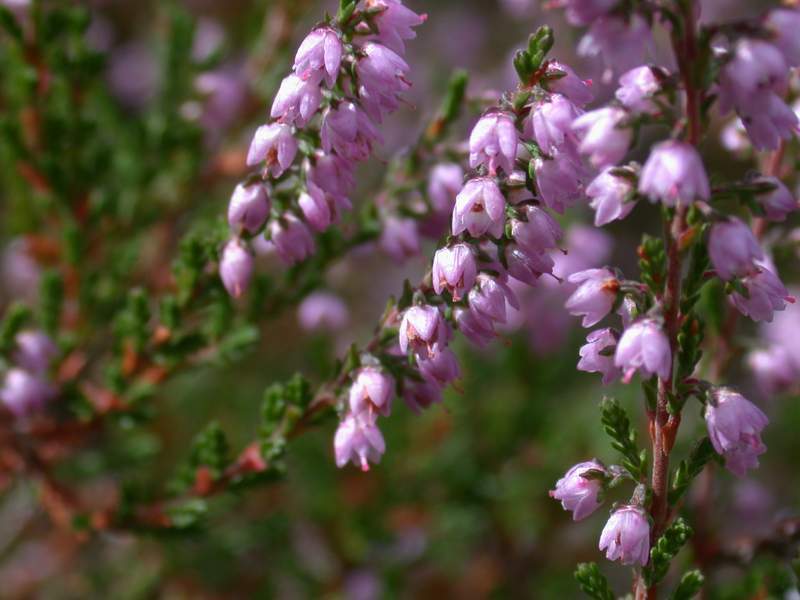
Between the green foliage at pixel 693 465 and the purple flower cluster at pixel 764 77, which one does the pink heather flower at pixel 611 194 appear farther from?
the green foliage at pixel 693 465

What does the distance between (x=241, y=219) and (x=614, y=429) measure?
82cm

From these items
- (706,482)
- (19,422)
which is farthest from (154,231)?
(706,482)

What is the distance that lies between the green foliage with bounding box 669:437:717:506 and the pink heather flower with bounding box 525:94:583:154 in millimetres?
629

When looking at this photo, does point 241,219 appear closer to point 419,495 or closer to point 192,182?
point 192,182

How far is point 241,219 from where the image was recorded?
75.9 inches

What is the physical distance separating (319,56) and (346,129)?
0.44ft

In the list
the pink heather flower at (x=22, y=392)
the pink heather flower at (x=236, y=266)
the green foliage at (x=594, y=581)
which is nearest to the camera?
the green foliage at (x=594, y=581)

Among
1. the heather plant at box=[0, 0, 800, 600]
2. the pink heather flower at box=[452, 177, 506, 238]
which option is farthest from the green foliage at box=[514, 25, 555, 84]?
the pink heather flower at box=[452, 177, 506, 238]

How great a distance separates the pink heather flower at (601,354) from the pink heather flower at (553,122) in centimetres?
33

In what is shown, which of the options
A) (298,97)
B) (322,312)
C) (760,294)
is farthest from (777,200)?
(322,312)

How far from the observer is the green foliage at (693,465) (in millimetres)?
1800

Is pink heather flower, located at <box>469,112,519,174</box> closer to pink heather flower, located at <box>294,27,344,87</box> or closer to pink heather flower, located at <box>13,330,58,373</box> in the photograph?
pink heather flower, located at <box>294,27,344,87</box>

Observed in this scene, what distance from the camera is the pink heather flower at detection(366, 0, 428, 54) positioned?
5.59 feet

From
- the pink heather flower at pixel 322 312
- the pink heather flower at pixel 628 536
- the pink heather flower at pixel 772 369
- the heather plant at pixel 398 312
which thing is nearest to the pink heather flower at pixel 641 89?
the heather plant at pixel 398 312
